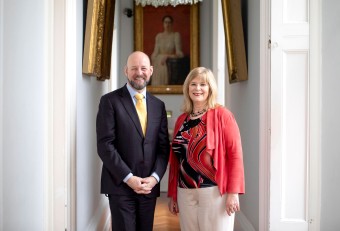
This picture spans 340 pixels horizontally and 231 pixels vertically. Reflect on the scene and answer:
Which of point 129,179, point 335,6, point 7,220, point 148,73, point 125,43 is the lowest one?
point 7,220

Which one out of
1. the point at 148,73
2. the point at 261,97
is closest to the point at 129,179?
the point at 148,73

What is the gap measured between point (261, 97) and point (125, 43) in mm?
3120

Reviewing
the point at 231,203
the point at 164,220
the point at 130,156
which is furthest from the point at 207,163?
the point at 164,220

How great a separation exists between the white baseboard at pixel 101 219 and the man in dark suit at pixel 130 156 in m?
0.80

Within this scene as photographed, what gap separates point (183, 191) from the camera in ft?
6.05

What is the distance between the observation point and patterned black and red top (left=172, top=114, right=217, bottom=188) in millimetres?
1791

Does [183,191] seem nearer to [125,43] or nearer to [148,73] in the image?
[148,73]

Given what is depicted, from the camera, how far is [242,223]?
9.29 feet

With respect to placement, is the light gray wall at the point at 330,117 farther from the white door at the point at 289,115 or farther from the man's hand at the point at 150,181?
the man's hand at the point at 150,181

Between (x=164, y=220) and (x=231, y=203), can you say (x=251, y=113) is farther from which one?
(x=164, y=220)

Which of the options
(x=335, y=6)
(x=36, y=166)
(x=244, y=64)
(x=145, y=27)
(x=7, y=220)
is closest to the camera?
(x=7, y=220)

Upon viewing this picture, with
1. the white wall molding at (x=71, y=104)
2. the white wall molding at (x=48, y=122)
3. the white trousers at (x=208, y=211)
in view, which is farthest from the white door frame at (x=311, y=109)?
the white wall molding at (x=48, y=122)

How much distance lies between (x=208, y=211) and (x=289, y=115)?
85cm

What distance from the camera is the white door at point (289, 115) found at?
209 cm
